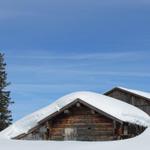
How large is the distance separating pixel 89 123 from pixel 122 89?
46.8ft

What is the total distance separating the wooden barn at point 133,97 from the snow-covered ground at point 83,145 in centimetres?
3076

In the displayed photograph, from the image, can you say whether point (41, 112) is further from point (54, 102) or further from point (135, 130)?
point (135, 130)

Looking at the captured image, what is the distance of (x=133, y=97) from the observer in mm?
40281

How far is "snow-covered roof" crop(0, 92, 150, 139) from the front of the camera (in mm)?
27672

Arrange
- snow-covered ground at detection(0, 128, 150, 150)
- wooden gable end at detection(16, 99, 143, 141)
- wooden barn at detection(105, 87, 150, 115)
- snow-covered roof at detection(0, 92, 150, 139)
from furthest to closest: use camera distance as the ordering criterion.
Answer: wooden barn at detection(105, 87, 150, 115), snow-covered roof at detection(0, 92, 150, 139), wooden gable end at detection(16, 99, 143, 141), snow-covered ground at detection(0, 128, 150, 150)

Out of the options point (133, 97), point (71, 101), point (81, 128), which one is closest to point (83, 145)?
point (71, 101)

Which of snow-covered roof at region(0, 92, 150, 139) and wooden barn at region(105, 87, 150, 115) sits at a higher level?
wooden barn at region(105, 87, 150, 115)

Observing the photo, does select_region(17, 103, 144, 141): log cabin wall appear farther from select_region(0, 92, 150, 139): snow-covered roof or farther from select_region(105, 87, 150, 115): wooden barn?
select_region(105, 87, 150, 115): wooden barn

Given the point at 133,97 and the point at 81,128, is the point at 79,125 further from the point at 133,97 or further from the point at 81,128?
the point at 133,97

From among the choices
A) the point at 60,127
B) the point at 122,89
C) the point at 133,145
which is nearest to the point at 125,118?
the point at 60,127

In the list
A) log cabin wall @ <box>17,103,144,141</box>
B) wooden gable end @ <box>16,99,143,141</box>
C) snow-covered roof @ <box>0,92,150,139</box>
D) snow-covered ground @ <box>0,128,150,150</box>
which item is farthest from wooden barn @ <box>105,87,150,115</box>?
snow-covered ground @ <box>0,128,150,150</box>

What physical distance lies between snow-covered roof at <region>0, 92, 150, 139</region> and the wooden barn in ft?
27.9

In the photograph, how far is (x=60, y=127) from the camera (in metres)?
28.5

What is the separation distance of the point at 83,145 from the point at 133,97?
32.2 metres
